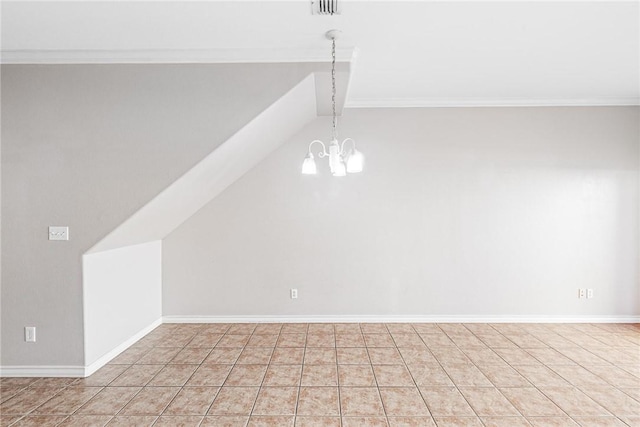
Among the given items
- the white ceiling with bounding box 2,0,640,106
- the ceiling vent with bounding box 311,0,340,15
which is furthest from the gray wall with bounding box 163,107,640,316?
the ceiling vent with bounding box 311,0,340,15

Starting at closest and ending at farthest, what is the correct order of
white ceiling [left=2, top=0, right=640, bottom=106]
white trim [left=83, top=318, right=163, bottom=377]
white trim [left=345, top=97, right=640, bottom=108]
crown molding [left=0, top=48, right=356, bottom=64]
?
white ceiling [left=2, top=0, right=640, bottom=106]
crown molding [left=0, top=48, right=356, bottom=64]
white trim [left=83, top=318, right=163, bottom=377]
white trim [left=345, top=97, right=640, bottom=108]

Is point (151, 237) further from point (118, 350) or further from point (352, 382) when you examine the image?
point (352, 382)

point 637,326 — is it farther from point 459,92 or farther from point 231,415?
point 231,415

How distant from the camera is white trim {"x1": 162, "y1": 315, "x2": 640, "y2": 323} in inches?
176

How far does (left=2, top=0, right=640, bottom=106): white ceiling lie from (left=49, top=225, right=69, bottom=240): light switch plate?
1.37 metres

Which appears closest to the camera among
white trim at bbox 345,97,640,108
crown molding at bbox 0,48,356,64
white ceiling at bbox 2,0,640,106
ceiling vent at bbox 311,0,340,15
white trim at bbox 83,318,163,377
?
ceiling vent at bbox 311,0,340,15

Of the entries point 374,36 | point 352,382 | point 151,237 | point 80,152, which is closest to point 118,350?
point 151,237

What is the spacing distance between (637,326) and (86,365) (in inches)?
226

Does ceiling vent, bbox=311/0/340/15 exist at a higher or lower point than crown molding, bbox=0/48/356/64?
higher

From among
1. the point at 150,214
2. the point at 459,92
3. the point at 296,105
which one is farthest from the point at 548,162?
the point at 150,214

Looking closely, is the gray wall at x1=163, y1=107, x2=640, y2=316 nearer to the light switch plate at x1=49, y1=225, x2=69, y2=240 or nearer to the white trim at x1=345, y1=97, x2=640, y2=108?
the white trim at x1=345, y1=97, x2=640, y2=108

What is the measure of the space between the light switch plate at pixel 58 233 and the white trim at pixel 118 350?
1086mm

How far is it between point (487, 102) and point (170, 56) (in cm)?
350

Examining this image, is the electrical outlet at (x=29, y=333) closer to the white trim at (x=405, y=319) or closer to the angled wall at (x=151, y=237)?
the angled wall at (x=151, y=237)
